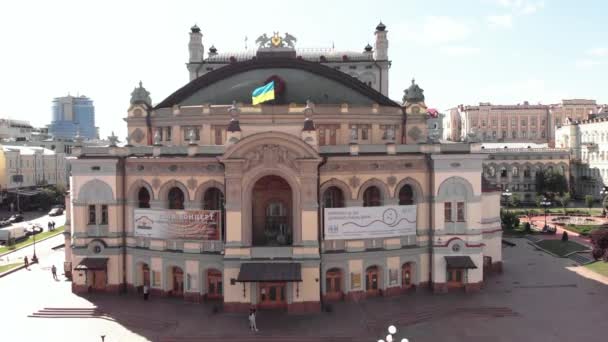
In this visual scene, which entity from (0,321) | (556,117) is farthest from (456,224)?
(556,117)

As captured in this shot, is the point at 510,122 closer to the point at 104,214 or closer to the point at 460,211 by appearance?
the point at 460,211

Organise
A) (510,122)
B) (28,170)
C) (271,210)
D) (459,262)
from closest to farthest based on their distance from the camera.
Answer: (459,262)
(271,210)
(28,170)
(510,122)

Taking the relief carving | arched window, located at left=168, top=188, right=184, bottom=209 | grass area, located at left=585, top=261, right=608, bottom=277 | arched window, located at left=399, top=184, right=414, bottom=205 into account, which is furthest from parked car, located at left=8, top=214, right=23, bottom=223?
grass area, located at left=585, top=261, right=608, bottom=277

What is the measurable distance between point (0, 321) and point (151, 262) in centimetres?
1147

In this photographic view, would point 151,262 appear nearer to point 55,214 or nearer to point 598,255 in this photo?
point 598,255

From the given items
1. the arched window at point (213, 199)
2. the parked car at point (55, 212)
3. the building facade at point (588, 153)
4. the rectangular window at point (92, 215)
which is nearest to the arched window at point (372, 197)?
the arched window at point (213, 199)

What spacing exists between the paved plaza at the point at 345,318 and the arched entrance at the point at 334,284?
51.5 inches

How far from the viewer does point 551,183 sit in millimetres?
112188

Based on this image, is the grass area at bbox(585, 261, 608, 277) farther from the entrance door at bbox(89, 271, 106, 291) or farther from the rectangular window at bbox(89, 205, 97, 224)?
the rectangular window at bbox(89, 205, 97, 224)

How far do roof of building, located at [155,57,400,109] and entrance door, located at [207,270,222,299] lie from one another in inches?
621

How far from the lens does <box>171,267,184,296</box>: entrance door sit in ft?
149

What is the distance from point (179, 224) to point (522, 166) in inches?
3648

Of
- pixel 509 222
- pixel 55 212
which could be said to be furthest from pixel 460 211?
pixel 55 212

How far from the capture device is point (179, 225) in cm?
4422
